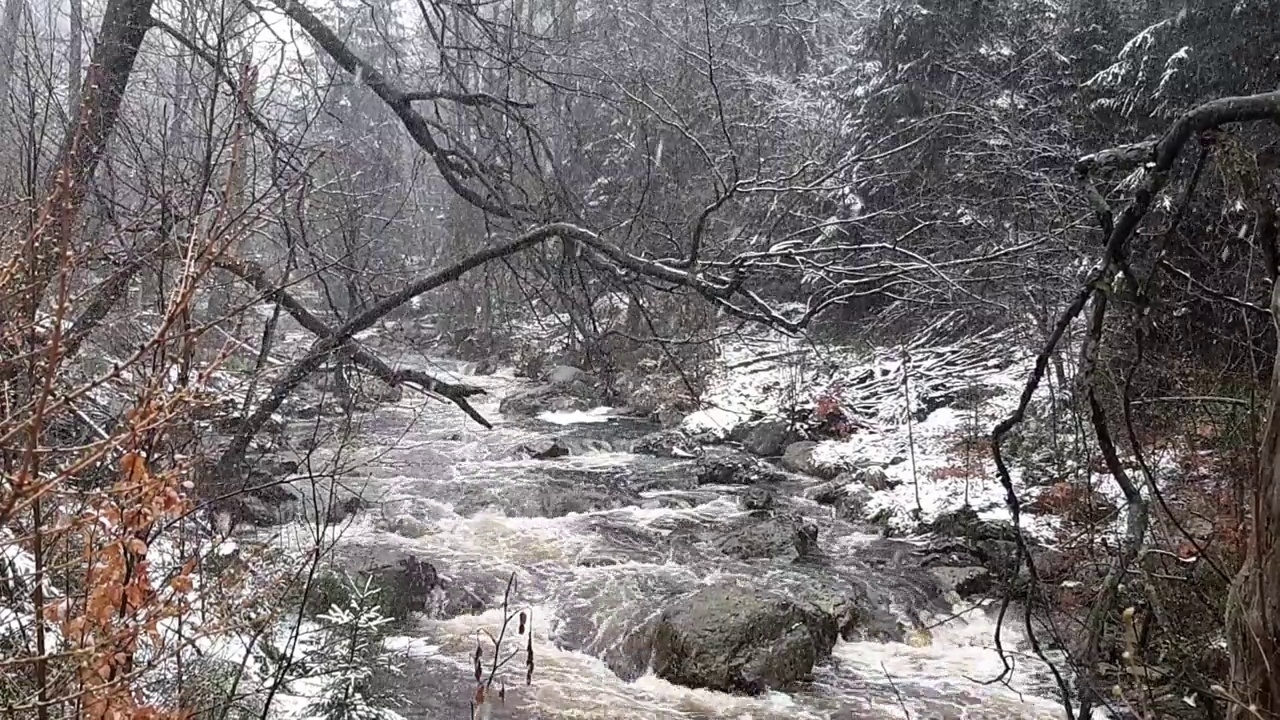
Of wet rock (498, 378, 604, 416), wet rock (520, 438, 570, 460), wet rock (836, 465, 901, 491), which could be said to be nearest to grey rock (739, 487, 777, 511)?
wet rock (836, 465, 901, 491)

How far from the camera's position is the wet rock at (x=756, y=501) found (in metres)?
11.1

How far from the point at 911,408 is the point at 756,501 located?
400 cm

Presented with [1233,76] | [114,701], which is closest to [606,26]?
[114,701]

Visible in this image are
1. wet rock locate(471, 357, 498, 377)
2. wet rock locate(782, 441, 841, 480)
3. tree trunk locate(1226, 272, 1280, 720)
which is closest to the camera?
tree trunk locate(1226, 272, 1280, 720)

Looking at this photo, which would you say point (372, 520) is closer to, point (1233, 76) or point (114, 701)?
point (114, 701)

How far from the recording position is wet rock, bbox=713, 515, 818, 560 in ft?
31.0

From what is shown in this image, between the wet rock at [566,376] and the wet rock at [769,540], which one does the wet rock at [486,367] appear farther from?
the wet rock at [769,540]

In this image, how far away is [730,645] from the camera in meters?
7.02

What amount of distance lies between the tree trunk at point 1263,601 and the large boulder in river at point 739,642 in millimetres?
5427

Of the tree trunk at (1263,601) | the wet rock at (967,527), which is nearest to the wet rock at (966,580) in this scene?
the wet rock at (967,527)

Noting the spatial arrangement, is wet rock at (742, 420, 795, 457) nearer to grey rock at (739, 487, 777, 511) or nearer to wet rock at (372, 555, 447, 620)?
grey rock at (739, 487, 777, 511)

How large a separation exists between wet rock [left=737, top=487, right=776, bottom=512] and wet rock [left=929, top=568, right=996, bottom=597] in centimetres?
256

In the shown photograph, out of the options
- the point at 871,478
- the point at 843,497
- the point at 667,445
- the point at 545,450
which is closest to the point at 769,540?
the point at 843,497

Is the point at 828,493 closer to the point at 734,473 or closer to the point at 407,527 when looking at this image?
the point at 734,473
